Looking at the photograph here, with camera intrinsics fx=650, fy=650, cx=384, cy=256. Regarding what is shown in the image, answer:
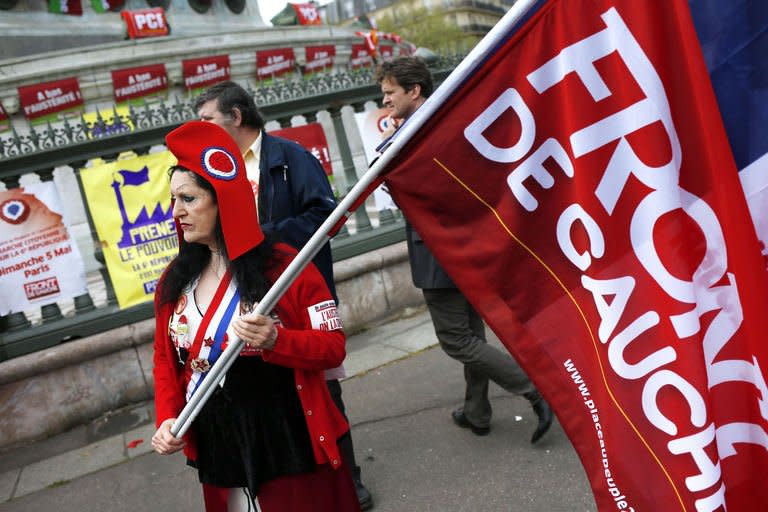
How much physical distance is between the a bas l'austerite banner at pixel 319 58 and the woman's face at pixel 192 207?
78.6 feet

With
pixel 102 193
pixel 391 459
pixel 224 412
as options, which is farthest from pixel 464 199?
pixel 102 193

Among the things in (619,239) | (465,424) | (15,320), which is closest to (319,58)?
(15,320)

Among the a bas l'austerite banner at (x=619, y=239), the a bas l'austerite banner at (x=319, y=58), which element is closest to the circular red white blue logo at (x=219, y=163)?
the a bas l'austerite banner at (x=619, y=239)

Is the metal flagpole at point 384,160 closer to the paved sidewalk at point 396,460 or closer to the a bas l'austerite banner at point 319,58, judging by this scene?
the paved sidewalk at point 396,460

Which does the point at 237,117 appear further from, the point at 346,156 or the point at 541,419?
the point at 346,156

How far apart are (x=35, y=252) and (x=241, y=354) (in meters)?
3.73

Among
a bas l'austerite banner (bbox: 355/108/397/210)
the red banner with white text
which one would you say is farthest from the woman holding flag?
the red banner with white text

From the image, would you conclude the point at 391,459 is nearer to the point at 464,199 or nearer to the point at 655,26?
the point at 464,199

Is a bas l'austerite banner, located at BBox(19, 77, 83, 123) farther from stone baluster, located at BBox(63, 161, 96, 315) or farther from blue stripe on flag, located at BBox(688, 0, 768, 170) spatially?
blue stripe on flag, located at BBox(688, 0, 768, 170)

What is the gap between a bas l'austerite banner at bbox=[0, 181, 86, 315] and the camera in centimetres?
500

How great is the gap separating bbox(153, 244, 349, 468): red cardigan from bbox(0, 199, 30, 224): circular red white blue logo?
3.35 metres

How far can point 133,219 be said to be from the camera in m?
5.28

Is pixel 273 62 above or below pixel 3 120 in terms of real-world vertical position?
above

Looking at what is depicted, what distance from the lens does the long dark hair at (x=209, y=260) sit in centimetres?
212
